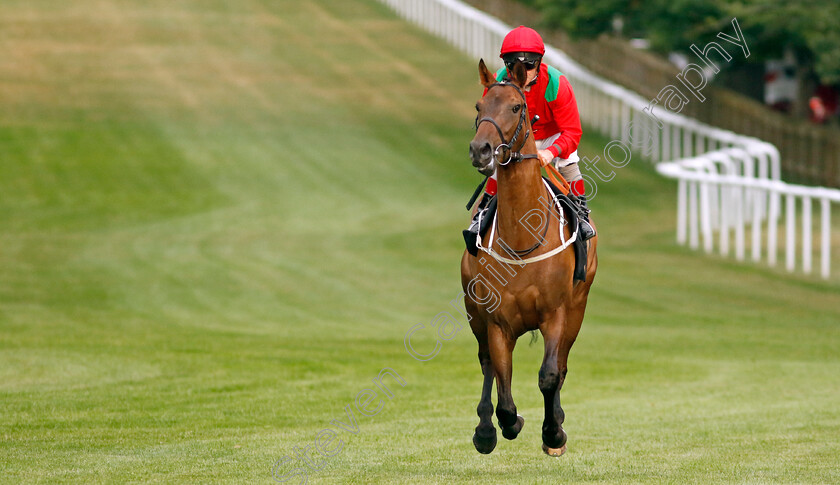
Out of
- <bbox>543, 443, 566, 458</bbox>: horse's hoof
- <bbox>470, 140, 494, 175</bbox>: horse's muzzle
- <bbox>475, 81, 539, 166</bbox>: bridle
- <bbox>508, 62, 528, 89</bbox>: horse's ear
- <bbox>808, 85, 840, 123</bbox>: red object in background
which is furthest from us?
<bbox>808, 85, 840, 123</bbox>: red object in background

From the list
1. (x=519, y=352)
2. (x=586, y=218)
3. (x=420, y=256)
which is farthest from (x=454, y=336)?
(x=586, y=218)

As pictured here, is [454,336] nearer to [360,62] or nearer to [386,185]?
[386,185]

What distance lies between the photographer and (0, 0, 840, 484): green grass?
9.00 metres

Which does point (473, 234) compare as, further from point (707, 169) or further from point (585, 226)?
point (707, 169)

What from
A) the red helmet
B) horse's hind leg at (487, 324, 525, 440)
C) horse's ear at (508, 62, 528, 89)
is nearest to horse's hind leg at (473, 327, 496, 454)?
horse's hind leg at (487, 324, 525, 440)

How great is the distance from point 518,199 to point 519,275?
482mm

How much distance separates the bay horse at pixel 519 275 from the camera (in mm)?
7719

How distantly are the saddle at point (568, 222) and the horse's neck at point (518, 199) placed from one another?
0.24 metres

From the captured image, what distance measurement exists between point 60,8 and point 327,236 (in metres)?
24.0

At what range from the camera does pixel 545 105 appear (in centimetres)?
848

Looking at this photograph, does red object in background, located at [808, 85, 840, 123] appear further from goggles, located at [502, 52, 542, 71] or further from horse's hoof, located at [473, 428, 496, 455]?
horse's hoof, located at [473, 428, 496, 455]

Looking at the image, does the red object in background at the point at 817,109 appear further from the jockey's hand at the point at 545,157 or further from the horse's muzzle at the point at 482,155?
the horse's muzzle at the point at 482,155

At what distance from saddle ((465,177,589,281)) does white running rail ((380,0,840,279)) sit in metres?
11.0

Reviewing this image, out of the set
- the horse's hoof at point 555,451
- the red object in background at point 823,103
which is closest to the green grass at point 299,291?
the horse's hoof at point 555,451
